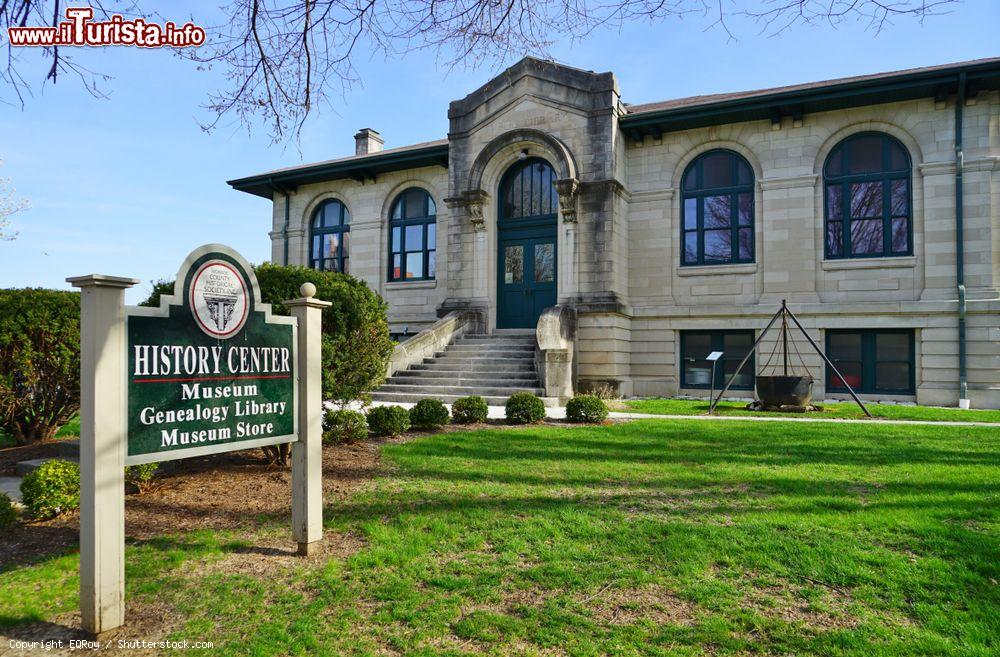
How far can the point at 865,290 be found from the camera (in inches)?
634

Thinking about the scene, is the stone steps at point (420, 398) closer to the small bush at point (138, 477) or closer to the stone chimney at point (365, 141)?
the small bush at point (138, 477)

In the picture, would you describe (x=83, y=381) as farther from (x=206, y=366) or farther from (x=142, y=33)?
(x=142, y=33)

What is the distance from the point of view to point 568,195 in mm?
17328

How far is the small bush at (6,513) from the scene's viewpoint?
515cm

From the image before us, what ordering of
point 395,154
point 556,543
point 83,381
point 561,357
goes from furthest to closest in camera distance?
1. point 395,154
2. point 561,357
3. point 556,543
4. point 83,381

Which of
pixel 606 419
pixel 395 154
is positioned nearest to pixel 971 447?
pixel 606 419

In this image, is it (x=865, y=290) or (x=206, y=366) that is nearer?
(x=206, y=366)

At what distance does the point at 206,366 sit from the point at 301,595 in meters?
1.64

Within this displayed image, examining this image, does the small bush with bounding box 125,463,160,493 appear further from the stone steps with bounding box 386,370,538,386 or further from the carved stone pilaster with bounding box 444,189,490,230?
the carved stone pilaster with bounding box 444,189,490,230

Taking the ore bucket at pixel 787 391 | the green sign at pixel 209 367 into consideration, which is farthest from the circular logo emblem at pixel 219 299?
the ore bucket at pixel 787 391

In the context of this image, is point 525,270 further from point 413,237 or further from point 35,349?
point 35,349

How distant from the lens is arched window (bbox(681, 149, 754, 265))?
17.6m

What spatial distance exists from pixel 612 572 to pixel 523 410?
6.88 meters

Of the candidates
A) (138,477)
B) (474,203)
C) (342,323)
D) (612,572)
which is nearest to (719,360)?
(474,203)
